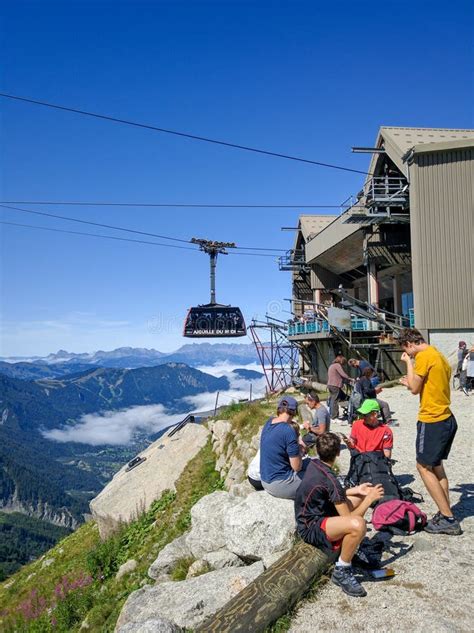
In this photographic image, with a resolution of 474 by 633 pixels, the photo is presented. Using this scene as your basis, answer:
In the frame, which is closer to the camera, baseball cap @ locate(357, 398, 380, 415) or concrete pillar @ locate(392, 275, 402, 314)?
baseball cap @ locate(357, 398, 380, 415)

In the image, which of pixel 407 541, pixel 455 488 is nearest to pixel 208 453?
pixel 455 488

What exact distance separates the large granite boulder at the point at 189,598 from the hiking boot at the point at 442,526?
7.03 feet

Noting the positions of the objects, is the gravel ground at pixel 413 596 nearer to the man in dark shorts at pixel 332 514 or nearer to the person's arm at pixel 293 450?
the man in dark shorts at pixel 332 514

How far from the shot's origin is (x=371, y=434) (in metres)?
7.05

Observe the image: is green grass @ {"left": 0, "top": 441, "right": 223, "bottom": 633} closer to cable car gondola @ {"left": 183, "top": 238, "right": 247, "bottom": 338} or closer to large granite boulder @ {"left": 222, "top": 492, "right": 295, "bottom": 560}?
large granite boulder @ {"left": 222, "top": 492, "right": 295, "bottom": 560}

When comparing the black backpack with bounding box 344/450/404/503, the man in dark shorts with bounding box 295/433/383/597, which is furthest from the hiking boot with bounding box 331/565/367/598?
the black backpack with bounding box 344/450/404/503

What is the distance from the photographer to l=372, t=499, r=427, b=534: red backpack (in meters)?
5.83

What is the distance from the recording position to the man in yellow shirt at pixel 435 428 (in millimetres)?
5707

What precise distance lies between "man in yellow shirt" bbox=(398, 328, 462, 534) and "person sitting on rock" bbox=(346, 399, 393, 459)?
1.16 meters

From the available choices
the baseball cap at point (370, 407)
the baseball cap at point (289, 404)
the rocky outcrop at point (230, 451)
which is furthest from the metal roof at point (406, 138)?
the baseball cap at point (289, 404)

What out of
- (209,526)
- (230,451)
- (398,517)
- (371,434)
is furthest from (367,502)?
(230,451)

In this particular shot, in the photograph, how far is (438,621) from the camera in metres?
4.10

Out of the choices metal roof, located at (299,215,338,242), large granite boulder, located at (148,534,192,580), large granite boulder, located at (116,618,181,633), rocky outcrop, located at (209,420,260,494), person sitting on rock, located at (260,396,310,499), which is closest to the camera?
large granite boulder, located at (116,618,181,633)

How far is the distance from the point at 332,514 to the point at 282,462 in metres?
1.48
